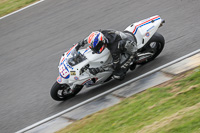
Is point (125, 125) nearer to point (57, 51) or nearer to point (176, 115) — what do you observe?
point (176, 115)

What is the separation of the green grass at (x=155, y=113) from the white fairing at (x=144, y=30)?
1.46 metres

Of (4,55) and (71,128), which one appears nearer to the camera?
(71,128)

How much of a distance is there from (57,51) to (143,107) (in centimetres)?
454

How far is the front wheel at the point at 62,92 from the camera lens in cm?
807

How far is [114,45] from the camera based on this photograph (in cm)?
782

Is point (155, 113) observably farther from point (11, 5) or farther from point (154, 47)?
point (11, 5)

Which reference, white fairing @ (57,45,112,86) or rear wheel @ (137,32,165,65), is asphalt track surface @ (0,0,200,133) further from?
white fairing @ (57,45,112,86)

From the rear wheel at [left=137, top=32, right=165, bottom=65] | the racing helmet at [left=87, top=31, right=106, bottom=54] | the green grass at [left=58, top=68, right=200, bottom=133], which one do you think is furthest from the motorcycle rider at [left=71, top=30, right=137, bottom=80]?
the green grass at [left=58, top=68, right=200, bottom=133]

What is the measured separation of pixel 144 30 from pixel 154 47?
0.70 m

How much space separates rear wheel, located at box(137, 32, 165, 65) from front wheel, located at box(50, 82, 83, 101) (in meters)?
1.91

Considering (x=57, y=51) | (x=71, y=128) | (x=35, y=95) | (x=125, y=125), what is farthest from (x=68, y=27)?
(x=125, y=125)

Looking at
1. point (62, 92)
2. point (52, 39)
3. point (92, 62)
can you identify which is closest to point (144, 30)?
point (92, 62)

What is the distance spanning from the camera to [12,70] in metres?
10.2

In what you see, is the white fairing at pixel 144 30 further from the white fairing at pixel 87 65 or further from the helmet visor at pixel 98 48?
the helmet visor at pixel 98 48
